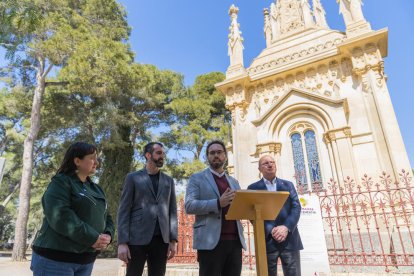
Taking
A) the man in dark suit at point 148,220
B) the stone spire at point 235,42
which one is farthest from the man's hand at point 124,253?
the stone spire at point 235,42

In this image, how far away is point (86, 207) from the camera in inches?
80.2

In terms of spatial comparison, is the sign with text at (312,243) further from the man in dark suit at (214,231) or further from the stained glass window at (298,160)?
the stained glass window at (298,160)

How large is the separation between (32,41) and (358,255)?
1564cm

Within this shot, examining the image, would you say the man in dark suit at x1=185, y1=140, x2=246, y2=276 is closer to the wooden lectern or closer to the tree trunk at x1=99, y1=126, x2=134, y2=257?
the wooden lectern

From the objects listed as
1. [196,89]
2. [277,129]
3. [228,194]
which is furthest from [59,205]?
[196,89]

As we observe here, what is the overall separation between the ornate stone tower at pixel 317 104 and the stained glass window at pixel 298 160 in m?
0.04

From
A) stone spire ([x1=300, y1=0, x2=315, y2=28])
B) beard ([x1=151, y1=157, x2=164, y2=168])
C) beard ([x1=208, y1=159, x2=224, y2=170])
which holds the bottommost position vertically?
beard ([x1=208, y1=159, x2=224, y2=170])

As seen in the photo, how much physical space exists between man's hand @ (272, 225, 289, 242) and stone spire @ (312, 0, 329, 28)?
Answer: 13.3 m

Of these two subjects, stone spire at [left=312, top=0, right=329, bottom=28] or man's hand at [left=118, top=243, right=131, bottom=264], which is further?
stone spire at [left=312, top=0, right=329, bottom=28]

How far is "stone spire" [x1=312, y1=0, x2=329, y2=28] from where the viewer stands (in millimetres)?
13359

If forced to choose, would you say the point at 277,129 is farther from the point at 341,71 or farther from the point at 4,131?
the point at 4,131

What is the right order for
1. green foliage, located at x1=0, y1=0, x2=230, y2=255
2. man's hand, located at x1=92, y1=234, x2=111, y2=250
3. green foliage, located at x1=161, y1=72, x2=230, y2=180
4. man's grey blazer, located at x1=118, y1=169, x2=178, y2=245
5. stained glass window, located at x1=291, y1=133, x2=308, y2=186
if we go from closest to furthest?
man's hand, located at x1=92, y1=234, x2=111, y2=250 → man's grey blazer, located at x1=118, y1=169, x2=178, y2=245 → stained glass window, located at x1=291, y1=133, x2=308, y2=186 → green foliage, located at x1=0, y1=0, x2=230, y2=255 → green foliage, located at x1=161, y1=72, x2=230, y2=180

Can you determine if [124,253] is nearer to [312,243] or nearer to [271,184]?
[271,184]

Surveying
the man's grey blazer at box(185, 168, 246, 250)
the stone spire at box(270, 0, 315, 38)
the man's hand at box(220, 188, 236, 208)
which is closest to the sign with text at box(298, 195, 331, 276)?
Result: the man's grey blazer at box(185, 168, 246, 250)
